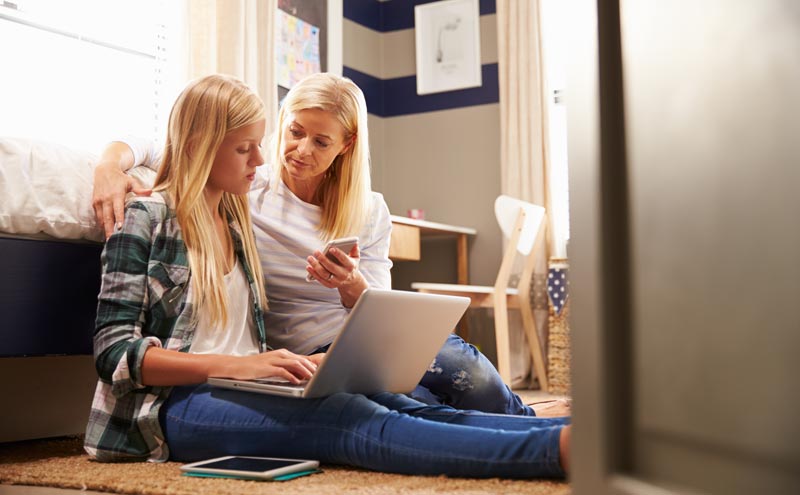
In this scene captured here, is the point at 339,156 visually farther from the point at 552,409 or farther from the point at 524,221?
the point at 524,221

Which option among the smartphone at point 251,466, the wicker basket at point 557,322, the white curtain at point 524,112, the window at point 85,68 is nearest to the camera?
the smartphone at point 251,466

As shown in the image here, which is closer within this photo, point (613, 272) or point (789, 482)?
point (789, 482)

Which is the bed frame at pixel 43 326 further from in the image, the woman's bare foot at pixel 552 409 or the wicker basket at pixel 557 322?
the wicker basket at pixel 557 322

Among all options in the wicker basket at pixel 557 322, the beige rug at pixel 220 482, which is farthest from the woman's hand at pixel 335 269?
the wicker basket at pixel 557 322

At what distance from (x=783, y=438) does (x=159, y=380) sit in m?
1.07

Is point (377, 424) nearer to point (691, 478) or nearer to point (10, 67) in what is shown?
point (691, 478)

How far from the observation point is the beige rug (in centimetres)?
108

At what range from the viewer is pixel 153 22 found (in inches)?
131

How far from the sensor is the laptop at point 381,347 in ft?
4.04

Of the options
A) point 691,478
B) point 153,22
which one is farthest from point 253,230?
point 153,22

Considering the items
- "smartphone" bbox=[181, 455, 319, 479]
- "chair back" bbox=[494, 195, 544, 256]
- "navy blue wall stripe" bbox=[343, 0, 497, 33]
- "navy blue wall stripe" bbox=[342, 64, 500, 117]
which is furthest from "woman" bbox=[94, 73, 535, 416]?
"navy blue wall stripe" bbox=[343, 0, 497, 33]

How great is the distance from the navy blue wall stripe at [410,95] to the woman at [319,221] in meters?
2.56

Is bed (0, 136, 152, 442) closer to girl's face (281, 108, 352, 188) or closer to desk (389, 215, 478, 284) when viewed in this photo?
girl's face (281, 108, 352, 188)

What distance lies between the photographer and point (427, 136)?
4430 mm
